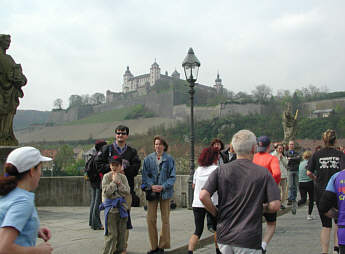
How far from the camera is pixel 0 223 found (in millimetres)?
2277

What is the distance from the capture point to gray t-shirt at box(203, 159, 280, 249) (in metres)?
3.22

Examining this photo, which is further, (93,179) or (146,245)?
(93,179)

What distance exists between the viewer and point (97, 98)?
152 meters

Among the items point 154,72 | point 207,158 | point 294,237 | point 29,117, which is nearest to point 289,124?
point 294,237

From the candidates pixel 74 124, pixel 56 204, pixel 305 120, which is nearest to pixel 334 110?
pixel 305 120

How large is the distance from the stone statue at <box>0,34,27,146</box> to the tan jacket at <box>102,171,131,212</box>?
15.6 ft

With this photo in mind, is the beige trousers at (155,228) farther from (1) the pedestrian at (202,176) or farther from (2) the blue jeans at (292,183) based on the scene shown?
(2) the blue jeans at (292,183)

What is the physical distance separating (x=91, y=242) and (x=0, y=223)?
14.4ft

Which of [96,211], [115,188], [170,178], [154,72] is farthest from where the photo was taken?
[154,72]

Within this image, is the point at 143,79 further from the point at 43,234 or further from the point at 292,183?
the point at 43,234

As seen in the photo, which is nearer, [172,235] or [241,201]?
[241,201]

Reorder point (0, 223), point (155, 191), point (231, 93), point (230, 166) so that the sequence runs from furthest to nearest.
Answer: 1. point (231, 93)
2. point (155, 191)
3. point (230, 166)
4. point (0, 223)

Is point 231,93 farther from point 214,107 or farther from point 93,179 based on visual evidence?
point 93,179

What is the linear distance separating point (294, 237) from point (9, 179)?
20.3 ft
